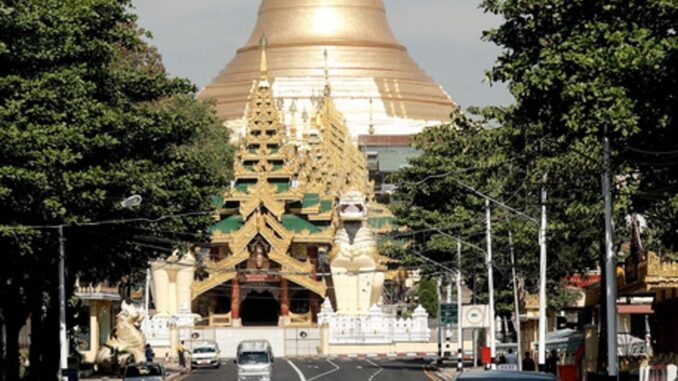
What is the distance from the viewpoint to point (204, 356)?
80.0 meters

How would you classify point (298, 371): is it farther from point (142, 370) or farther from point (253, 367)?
point (142, 370)

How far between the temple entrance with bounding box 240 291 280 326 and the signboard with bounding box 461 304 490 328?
48663mm

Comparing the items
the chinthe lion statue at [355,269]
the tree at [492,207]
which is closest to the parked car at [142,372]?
the tree at [492,207]

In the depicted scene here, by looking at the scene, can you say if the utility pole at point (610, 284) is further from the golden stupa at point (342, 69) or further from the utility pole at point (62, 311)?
the golden stupa at point (342, 69)

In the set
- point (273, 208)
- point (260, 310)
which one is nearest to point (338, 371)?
point (273, 208)

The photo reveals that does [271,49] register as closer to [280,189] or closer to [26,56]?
[280,189]

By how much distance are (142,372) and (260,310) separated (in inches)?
2264

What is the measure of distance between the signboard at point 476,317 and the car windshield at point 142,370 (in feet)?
34.8

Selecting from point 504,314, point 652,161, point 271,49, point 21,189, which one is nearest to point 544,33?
point 652,161

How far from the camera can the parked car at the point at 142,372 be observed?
178 ft

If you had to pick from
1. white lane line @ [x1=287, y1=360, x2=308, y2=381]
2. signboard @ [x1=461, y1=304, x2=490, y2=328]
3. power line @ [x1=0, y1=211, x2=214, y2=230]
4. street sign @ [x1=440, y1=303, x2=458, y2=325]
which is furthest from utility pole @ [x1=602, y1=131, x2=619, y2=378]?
street sign @ [x1=440, y1=303, x2=458, y2=325]

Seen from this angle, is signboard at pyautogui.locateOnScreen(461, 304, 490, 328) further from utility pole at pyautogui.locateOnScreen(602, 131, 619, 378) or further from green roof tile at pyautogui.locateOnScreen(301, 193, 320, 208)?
green roof tile at pyautogui.locateOnScreen(301, 193, 320, 208)

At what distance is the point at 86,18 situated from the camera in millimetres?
48594

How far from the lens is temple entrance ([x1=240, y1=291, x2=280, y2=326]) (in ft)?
365
